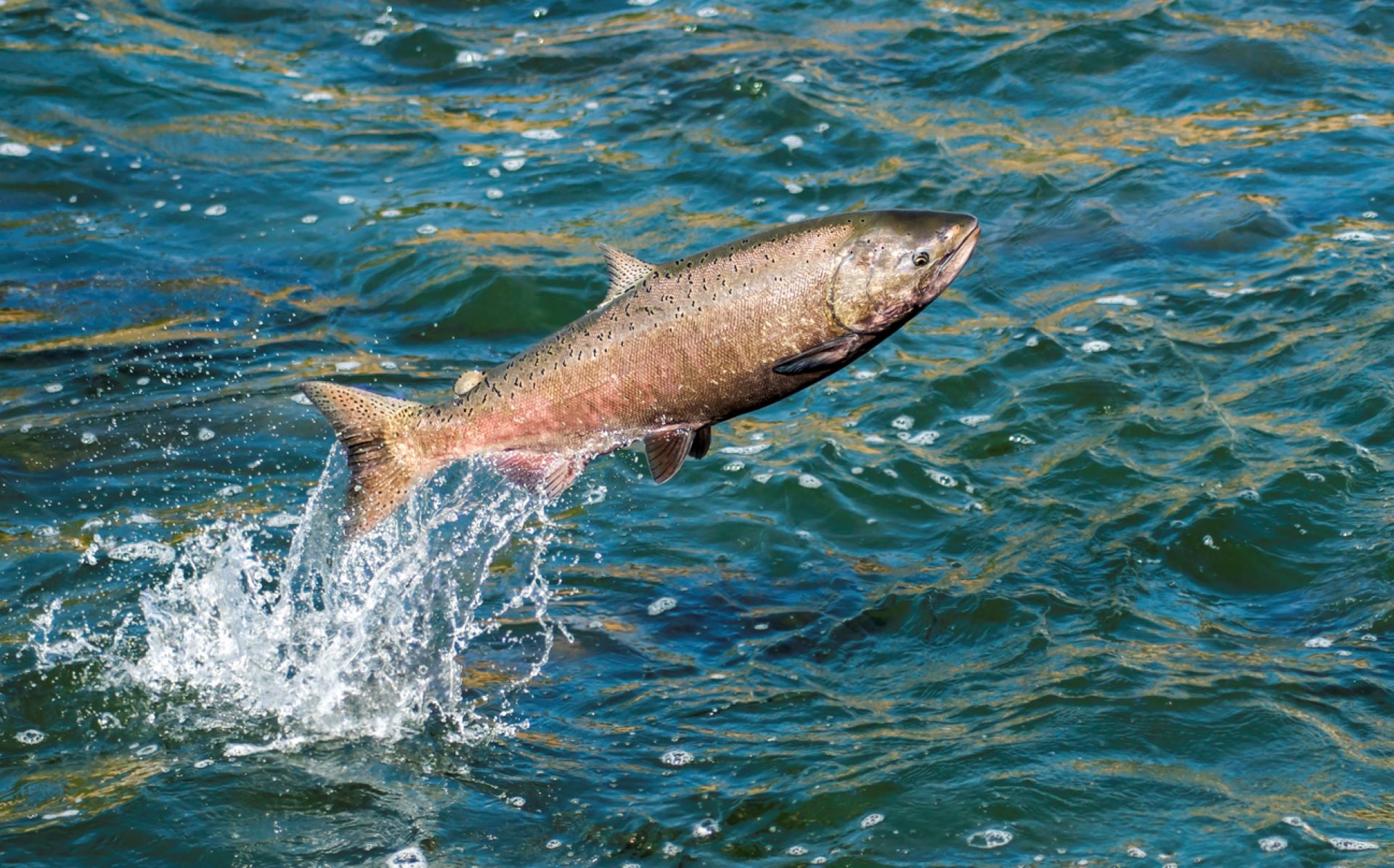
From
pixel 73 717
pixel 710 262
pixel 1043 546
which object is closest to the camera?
pixel 710 262

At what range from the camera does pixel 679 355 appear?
4.74m

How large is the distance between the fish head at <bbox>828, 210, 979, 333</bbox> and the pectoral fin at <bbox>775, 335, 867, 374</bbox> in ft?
0.14

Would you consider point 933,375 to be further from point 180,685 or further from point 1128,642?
point 180,685

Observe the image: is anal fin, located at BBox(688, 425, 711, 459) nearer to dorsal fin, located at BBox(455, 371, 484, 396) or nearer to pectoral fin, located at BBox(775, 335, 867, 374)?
pectoral fin, located at BBox(775, 335, 867, 374)

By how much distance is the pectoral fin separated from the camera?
458 centimetres

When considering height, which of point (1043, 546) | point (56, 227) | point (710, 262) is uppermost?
point (710, 262)

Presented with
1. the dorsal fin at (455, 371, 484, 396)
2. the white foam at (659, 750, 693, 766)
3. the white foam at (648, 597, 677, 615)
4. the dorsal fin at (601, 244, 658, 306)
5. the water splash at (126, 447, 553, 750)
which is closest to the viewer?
the dorsal fin at (601, 244, 658, 306)

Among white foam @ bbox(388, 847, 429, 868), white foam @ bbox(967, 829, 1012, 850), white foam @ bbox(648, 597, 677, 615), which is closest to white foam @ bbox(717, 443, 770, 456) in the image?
white foam @ bbox(648, 597, 677, 615)

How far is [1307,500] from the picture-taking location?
22.7 feet

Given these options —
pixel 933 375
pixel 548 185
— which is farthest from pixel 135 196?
pixel 933 375

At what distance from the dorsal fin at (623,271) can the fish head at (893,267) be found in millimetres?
636

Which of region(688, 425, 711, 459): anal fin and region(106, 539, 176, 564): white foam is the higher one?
region(688, 425, 711, 459): anal fin

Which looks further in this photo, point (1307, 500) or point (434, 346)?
point (434, 346)

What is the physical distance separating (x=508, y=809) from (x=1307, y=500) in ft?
12.0
